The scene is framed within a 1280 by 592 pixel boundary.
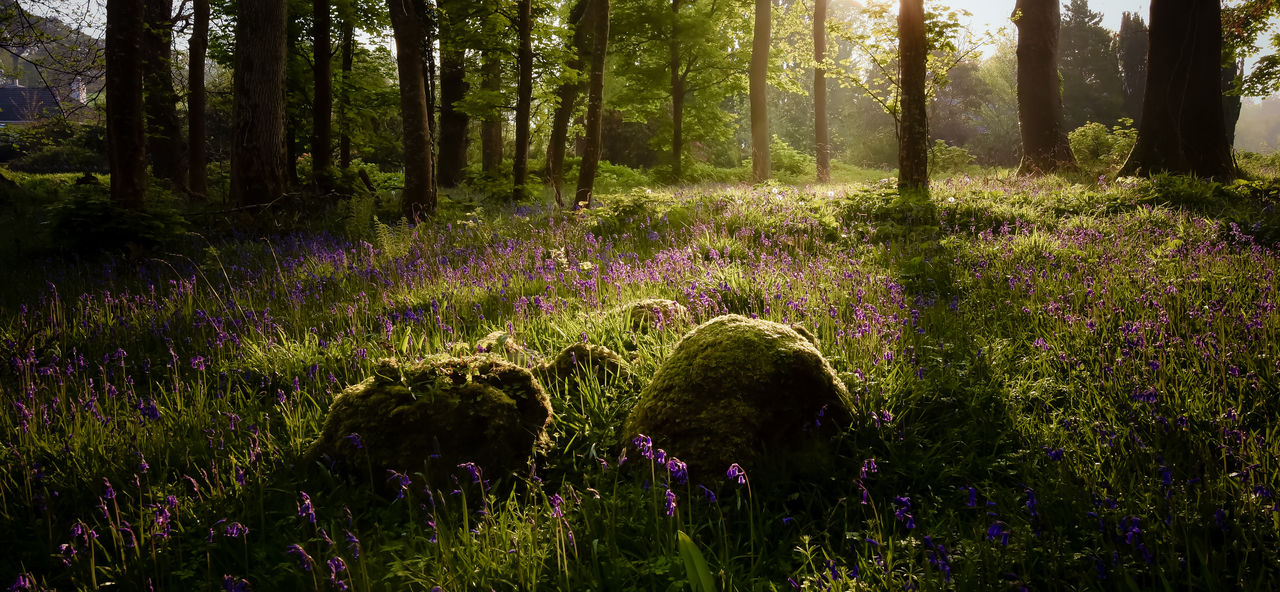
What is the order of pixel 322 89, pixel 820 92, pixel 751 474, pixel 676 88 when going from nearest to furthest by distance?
pixel 751 474 → pixel 322 89 → pixel 676 88 → pixel 820 92

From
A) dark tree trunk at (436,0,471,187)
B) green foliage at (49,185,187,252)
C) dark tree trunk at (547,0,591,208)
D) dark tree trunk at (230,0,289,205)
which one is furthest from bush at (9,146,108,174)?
green foliage at (49,185,187,252)

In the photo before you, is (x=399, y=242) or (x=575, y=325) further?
(x=399, y=242)

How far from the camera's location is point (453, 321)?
416 centimetres

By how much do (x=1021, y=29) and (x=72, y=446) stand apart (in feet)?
53.6

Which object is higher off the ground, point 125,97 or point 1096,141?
Answer: point 1096,141

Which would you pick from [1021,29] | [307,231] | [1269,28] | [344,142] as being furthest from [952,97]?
[307,231]

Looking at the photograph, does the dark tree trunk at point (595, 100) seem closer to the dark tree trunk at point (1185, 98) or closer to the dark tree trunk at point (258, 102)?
the dark tree trunk at point (258, 102)

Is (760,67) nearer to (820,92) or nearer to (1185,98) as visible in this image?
(820,92)

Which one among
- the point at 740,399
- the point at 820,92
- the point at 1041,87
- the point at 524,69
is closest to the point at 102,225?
the point at 524,69

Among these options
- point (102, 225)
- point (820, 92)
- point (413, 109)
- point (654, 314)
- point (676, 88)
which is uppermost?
point (820, 92)

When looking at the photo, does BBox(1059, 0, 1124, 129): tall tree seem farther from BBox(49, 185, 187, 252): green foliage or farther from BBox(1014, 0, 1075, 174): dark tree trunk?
BBox(49, 185, 187, 252): green foliage

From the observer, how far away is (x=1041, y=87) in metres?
12.6

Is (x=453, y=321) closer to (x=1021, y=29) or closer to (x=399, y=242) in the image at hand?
(x=399, y=242)

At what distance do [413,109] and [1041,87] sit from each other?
41.3 ft
